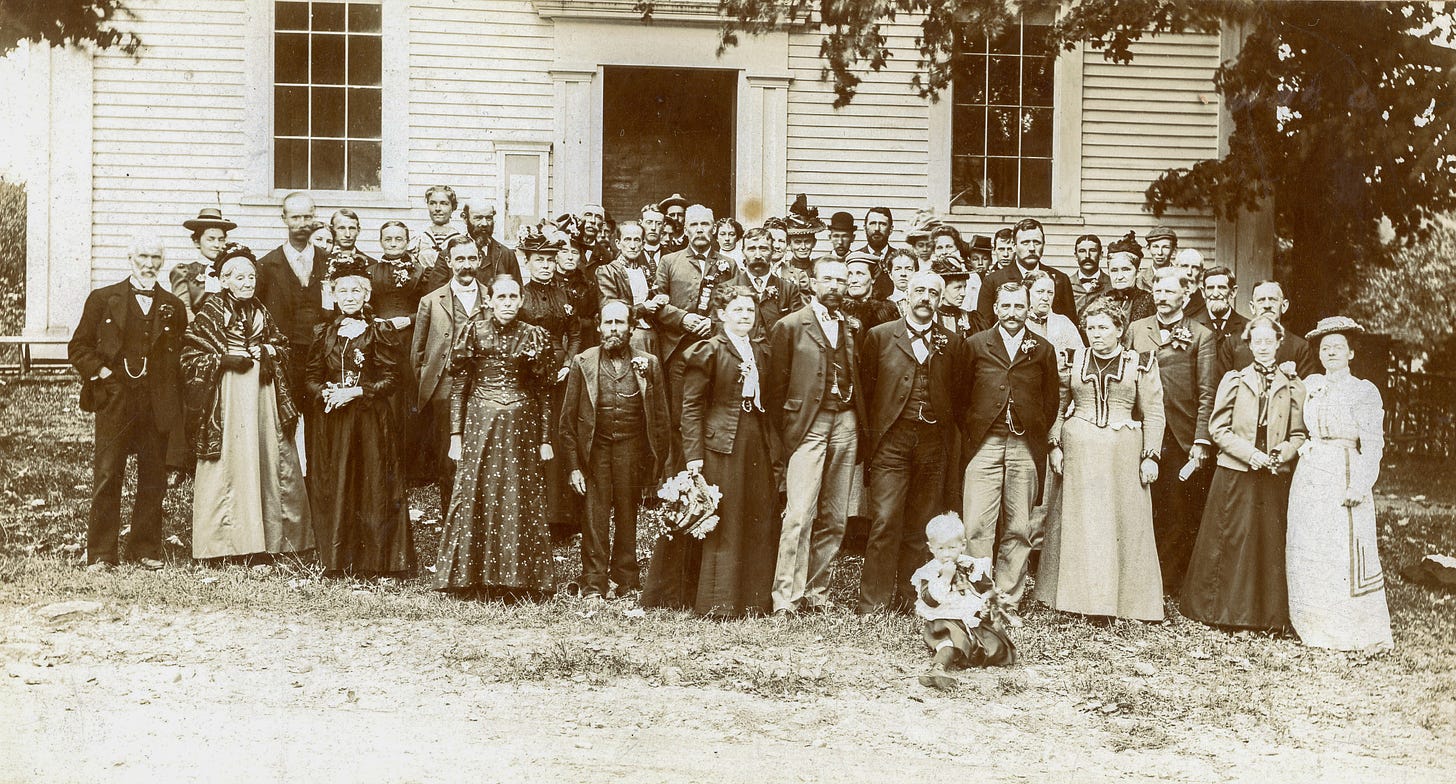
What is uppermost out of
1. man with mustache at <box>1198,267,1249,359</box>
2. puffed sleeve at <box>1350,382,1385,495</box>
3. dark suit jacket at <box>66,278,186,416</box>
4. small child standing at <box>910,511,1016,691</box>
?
man with mustache at <box>1198,267,1249,359</box>

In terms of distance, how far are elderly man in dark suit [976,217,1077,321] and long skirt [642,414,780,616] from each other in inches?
91.1

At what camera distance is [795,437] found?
7.02 metres

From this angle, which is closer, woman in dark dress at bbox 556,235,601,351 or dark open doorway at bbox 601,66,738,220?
woman in dark dress at bbox 556,235,601,351

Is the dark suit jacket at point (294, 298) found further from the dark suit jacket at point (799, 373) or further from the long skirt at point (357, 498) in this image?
the dark suit jacket at point (799, 373)

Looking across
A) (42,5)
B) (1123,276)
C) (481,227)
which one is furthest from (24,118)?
(1123,276)

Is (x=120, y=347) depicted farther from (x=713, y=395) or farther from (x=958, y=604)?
(x=958, y=604)

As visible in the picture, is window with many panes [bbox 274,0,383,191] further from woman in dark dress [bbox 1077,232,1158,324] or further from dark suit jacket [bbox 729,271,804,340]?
woman in dark dress [bbox 1077,232,1158,324]

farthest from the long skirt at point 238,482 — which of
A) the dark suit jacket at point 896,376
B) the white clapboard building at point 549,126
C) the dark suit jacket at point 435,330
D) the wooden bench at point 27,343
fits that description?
the wooden bench at point 27,343

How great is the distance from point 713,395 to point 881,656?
5.34 feet

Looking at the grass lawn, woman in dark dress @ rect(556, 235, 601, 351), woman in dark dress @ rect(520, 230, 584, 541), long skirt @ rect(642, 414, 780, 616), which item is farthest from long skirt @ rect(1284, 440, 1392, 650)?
woman in dark dress @ rect(556, 235, 601, 351)

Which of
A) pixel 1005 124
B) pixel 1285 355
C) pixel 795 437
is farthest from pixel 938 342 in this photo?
pixel 1005 124

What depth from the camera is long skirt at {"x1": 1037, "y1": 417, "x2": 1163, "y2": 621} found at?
23.3 feet

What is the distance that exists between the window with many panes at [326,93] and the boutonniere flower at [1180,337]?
715 centimetres

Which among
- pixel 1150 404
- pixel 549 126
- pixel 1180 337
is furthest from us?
pixel 549 126
